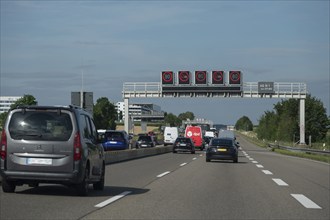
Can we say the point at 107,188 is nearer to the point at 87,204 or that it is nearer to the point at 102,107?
the point at 87,204

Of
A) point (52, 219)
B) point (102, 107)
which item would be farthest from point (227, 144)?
point (102, 107)

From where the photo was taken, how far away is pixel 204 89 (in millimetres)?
70625

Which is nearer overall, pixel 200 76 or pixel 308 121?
pixel 200 76

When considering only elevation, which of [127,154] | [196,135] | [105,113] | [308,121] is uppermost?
[105,113]

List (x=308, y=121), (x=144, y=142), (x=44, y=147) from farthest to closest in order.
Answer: (x=308, y=121), (x=144, y=142), (x=44, y=147)

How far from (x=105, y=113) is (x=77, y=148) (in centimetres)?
12994

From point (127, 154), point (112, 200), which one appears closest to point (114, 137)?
point (127, 154)

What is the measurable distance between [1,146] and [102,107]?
12822 cm

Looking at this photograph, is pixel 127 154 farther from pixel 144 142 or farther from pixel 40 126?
pixel 40 126

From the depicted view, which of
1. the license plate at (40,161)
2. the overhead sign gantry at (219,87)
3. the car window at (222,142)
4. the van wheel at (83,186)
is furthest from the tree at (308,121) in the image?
the license plate at (40,161)

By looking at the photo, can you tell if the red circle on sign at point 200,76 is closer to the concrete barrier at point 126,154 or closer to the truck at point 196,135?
the truck at point 196,135

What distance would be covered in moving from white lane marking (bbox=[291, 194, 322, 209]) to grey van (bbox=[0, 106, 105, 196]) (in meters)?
4.87

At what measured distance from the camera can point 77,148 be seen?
1221cm

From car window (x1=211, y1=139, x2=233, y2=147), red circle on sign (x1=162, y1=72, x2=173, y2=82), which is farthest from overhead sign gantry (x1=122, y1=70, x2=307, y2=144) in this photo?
car window (x1=211, y1=139, x2=233, y2=147)
